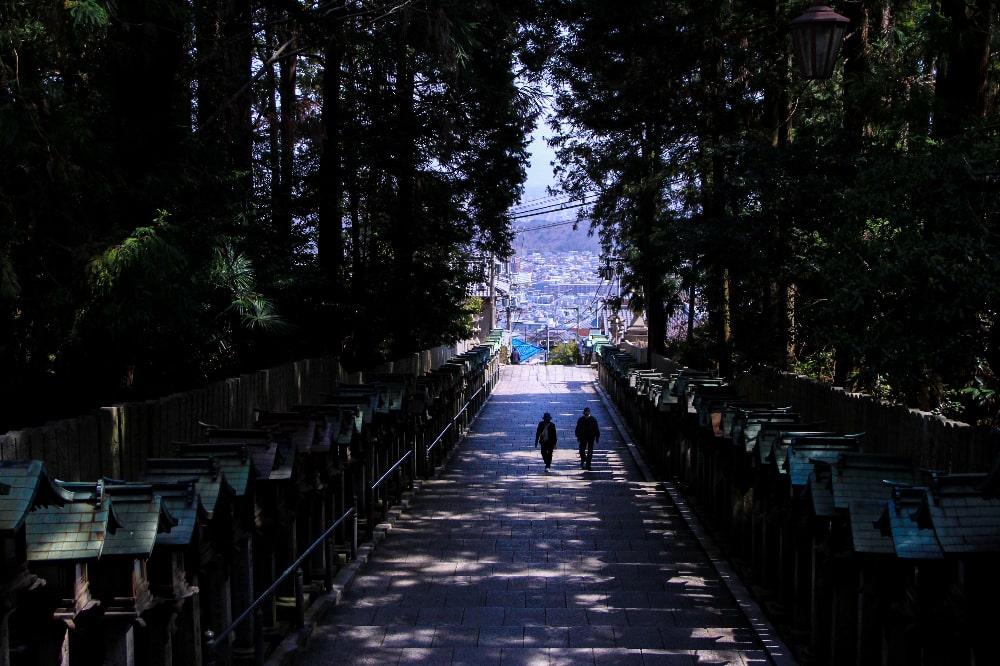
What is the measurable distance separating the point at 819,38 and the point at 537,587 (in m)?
6.22

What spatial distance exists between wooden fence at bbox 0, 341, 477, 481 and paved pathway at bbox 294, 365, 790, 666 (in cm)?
223

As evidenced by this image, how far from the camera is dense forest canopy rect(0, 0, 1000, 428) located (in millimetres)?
9391

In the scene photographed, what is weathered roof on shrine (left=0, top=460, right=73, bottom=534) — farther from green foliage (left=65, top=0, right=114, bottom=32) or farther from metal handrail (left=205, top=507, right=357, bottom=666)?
green foliage (left=65, top=0, right=114, bottom=32)

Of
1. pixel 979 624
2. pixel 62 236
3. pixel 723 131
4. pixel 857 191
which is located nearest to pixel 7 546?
pixel 979 624

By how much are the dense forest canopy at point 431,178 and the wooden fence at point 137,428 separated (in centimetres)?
88

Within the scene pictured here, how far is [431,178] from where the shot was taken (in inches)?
1063

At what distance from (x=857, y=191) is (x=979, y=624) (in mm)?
5355

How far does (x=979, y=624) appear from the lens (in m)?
6.04

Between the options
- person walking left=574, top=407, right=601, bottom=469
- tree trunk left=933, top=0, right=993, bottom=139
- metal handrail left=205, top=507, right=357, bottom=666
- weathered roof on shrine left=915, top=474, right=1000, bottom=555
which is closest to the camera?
weathered roof on shrine left=915, top=474, right=1000, bottom=555

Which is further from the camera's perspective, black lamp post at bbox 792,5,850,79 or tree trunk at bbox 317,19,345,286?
tree trunk at bbox 317,19,345,286

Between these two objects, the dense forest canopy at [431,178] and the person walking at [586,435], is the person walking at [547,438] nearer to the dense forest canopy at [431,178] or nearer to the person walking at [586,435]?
the person walking at [586,435]

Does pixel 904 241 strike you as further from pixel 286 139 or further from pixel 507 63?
pixel 286 139

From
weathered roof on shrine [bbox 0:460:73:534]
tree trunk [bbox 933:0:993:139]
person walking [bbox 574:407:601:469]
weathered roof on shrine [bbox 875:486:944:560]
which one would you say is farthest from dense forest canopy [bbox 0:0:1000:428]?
weathered roof on shrine [bbox 0:460:73:534]

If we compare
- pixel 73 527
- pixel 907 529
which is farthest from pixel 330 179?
pixel 907 529
